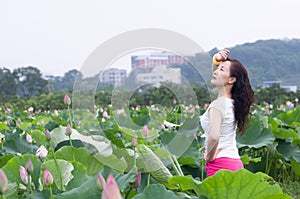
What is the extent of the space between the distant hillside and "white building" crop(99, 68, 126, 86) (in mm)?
21735

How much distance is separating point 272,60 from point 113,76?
2563 cm

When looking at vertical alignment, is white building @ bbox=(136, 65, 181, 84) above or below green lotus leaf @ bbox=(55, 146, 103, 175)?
above

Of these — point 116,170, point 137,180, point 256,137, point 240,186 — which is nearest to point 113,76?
point 116,170

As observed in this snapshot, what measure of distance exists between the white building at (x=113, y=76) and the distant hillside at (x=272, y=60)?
71.3 ft

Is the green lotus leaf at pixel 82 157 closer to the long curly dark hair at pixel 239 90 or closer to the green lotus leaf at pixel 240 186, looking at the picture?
the green lotus leaf at pixel 240 186

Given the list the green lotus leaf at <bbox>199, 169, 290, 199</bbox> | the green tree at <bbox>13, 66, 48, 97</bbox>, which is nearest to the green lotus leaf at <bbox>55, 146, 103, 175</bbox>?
the green lotus leaf at <bbox>199, 169, 290, 199</bbox>

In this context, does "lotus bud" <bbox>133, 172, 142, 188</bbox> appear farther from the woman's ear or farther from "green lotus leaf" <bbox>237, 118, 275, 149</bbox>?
"green lotus leaf" <bbox>237, 118, 275, 149</bbox>

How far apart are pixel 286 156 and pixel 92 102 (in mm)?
2580

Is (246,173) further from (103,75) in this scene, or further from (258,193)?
(103,75)

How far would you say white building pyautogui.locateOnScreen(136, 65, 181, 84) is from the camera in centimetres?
149

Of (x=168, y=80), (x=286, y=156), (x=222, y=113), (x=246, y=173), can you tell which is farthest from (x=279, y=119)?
(x=246, y=173)

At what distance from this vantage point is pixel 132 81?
1471 millimetres

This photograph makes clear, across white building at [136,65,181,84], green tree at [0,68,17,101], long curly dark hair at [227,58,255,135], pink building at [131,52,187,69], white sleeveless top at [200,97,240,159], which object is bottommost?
green tree at [0,68,17,101]

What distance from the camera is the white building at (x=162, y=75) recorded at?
1493mm
